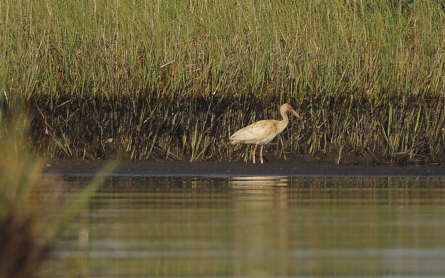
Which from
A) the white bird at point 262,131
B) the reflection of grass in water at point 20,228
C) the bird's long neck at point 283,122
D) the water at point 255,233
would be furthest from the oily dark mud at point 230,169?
the reflection of grass in water at point 20,228

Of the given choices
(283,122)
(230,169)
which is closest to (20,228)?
(230,169)

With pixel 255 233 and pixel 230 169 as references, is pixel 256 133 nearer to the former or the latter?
pixel 230 169

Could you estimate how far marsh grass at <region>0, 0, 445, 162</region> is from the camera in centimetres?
1567

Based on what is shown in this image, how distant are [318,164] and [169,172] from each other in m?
2.07

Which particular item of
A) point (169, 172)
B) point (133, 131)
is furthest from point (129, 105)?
point (169, 172)

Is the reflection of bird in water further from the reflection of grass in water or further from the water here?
the reflection of grass in water

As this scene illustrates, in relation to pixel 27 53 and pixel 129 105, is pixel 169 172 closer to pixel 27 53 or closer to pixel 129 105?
pixel 129 105

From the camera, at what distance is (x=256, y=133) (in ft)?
50.0

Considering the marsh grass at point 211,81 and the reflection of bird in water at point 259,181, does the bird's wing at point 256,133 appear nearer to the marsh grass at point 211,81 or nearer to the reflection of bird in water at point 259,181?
the marsh grass at point 211,81

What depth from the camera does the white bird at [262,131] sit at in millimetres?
15164

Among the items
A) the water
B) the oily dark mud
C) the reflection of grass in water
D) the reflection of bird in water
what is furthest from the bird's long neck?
the reflection of grass in water

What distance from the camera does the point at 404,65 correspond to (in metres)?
16.1

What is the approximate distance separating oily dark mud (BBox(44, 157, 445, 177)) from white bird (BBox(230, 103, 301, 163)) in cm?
33

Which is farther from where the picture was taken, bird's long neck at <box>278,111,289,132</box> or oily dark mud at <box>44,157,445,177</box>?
bird's long neck at <box>278,111,289,132</box>
